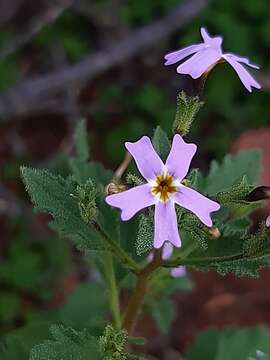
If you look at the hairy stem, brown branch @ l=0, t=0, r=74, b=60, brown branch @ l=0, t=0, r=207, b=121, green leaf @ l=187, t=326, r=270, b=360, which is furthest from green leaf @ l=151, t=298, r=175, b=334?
brown branch @ l=0, t=0, r=74, b=60

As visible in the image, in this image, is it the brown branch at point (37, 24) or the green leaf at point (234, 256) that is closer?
the green leaf at point (234, 256)

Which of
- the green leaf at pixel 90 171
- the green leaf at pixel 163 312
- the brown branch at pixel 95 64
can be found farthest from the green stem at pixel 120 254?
the brown branch at pixel 95 64

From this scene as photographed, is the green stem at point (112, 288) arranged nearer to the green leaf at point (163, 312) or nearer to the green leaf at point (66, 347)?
the green leaf at point (66, 347)

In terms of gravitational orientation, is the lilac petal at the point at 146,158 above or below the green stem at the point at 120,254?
above

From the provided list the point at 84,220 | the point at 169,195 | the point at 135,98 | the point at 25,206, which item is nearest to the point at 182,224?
the point at 169,195

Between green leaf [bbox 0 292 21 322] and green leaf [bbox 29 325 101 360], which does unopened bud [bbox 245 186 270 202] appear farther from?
green leaf [bbox 0 292 21 322]

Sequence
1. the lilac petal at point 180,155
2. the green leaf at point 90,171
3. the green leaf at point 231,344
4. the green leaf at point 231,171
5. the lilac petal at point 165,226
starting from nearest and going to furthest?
1. the lilac petal at point 165,226
2. the lilac petal at point 180,155
3. the green leaf at point 90,171
4. the green leaf at point 231,171
5. the green leaf at point 231,344
